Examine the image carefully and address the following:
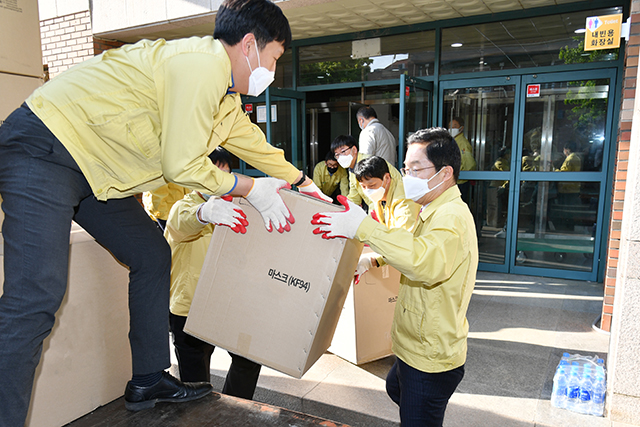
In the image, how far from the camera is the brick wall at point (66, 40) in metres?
5.95

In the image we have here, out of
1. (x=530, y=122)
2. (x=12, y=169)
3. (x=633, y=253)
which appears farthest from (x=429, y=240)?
(x=530, y=122)

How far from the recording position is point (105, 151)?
1.30 m

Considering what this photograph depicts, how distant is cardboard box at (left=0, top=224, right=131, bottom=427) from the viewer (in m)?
1.44

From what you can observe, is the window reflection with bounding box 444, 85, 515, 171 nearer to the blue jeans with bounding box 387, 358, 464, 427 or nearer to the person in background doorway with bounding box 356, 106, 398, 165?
the person in background doorway with bounding box 356, 106, 398, 165

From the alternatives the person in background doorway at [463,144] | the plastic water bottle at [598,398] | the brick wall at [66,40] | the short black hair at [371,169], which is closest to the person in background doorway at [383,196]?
the short black hair at [371,169]

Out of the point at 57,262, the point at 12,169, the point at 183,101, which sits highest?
the point at 183,101

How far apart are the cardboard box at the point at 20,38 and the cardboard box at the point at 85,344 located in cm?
59

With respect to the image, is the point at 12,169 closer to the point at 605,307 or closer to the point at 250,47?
the point at 250,47

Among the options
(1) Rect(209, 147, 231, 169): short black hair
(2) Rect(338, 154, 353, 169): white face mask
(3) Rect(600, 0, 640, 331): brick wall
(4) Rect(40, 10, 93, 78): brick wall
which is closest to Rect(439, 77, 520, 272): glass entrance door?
(2) Rect(338, 154, 353, 169): white face mask

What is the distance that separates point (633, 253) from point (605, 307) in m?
1.64

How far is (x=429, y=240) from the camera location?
4.57ft

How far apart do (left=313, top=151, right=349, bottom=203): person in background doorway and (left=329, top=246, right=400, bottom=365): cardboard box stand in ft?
9.85

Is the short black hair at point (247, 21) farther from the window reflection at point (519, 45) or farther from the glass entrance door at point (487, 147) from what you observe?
the window reflection at point (519, 45)

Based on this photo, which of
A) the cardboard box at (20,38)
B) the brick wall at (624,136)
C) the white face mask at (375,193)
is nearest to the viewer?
the cardboard box at (20,38)
